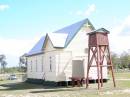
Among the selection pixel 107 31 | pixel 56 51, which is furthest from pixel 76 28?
pixel 107 31

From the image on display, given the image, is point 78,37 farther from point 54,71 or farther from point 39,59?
point 39,59

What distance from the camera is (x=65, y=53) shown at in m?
31.0

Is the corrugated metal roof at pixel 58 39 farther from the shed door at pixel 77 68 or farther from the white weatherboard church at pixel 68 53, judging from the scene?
the shed door at pixel 77 68

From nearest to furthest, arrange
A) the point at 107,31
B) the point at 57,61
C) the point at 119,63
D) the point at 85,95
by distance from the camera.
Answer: the point at 85,95 → the point at 107,31 → the point at 57,61 → the point at 119,63

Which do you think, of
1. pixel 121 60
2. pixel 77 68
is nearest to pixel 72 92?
pixel 77 68

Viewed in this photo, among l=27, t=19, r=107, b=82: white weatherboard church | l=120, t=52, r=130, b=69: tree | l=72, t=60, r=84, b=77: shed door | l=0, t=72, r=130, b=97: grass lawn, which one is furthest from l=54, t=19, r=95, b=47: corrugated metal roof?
l=120, t=52, r=130, b=69: tree

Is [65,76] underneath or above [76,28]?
underneath

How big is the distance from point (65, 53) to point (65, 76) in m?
2.08

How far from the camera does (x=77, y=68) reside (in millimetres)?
32000

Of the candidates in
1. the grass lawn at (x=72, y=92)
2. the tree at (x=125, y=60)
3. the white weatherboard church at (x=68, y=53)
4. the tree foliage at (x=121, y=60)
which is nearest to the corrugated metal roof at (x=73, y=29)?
the white weatherboard church at (x=68, y=53)

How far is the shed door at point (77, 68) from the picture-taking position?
104ft

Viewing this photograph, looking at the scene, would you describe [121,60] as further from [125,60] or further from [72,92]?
[72,92]

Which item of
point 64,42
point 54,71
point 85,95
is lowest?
point 85,95

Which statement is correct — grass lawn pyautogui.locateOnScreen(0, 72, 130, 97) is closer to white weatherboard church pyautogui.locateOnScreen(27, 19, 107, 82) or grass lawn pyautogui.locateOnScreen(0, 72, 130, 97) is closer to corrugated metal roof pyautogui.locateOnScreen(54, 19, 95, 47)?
white weatherboard church pyautogui.locateOnScreen(27, 19, 107, 82)
